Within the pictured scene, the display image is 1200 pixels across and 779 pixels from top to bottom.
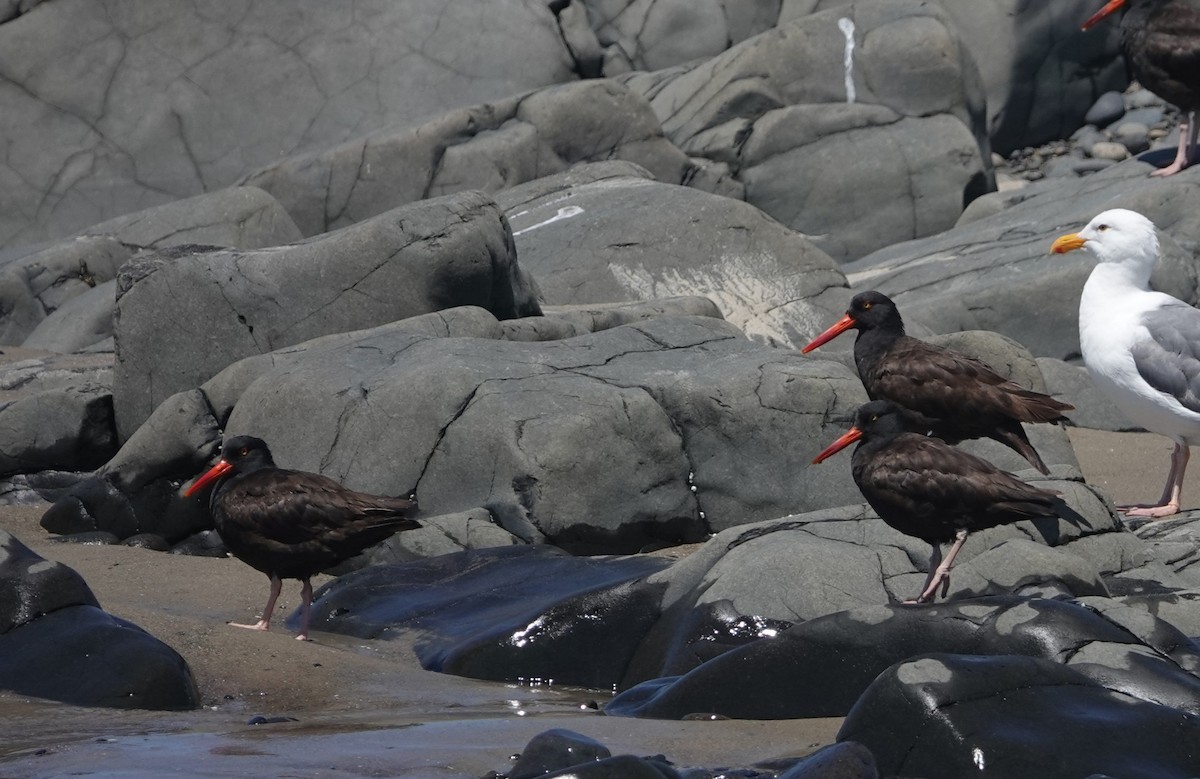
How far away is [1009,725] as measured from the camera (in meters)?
4.55

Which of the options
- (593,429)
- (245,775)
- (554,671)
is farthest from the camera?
(593,429)

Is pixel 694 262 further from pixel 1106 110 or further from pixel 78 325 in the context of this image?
pixel 1106 110

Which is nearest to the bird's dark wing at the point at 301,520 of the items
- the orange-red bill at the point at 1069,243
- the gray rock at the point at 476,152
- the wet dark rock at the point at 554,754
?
the wet dark rock at the point at 554,754

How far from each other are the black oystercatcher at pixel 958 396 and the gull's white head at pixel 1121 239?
4.15 feet

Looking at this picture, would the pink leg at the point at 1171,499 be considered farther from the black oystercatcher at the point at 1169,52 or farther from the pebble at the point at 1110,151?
the pebble at the point at 1110,151

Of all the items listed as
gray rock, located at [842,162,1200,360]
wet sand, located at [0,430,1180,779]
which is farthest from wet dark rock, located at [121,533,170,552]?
gray rock, located at [842,162,1200,360]

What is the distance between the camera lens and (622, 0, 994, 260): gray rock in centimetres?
1634

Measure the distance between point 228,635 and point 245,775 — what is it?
87.7 inches

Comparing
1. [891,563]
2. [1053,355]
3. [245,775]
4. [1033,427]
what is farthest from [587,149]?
[245,775]

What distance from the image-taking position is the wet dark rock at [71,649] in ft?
18.2

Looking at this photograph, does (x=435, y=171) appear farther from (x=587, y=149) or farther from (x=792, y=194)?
(x=792, y=194)

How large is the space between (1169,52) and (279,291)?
25.9ft

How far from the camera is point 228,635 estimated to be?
6551mm

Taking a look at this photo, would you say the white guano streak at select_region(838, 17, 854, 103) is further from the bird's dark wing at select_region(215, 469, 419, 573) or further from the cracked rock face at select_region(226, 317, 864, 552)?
the bird's dark wing at select_region(215, 469, 419, 573)
